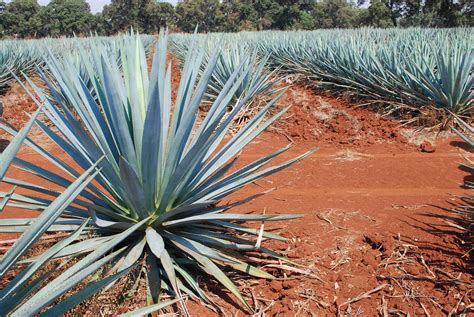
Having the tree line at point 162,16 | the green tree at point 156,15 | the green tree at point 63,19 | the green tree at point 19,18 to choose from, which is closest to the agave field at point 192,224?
the tree line at point 162,16

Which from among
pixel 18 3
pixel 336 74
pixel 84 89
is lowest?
pixel 336 74

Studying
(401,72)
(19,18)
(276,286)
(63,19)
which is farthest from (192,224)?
(63,19)

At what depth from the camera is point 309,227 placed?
10.1ft

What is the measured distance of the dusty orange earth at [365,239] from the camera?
2.33 meters

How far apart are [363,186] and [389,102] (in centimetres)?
277

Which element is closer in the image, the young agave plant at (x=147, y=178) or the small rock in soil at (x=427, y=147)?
the young agave plant at (x=147, y=178)

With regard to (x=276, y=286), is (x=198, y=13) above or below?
above

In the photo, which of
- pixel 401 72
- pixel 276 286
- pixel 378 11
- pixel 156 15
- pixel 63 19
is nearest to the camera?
pixel 276 286

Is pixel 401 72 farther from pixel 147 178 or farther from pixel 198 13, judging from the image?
pixel 198 13

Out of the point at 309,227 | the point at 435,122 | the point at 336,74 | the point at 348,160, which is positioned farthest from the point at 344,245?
the point at 336,74

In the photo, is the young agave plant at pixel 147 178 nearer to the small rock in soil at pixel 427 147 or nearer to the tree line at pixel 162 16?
the small rock in soil at pixel 427 147

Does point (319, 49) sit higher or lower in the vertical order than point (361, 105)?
higher

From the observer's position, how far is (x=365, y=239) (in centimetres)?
288

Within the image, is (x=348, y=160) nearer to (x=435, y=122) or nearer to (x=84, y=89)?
(x=435, y=122)
